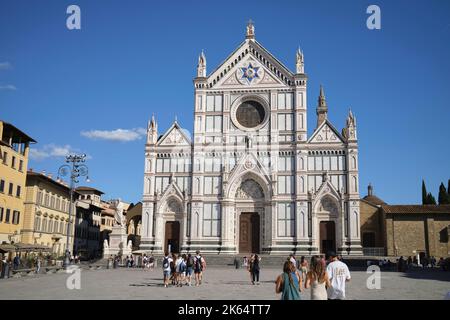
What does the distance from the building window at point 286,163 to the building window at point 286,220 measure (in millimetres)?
3761

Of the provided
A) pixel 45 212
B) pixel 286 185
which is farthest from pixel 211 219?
pixel 45 212

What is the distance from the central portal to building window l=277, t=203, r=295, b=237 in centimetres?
263

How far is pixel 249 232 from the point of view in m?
49.5

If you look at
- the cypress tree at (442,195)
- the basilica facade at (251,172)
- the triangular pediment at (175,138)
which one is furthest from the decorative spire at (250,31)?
the cypress tree at (442,195)

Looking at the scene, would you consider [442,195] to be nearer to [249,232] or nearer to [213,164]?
[249,232]

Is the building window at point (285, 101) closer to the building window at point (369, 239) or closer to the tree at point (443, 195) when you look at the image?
the building window at point (369, 239)

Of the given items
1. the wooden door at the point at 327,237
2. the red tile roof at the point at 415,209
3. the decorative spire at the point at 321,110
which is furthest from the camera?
the decorative spire at the point at 321,110

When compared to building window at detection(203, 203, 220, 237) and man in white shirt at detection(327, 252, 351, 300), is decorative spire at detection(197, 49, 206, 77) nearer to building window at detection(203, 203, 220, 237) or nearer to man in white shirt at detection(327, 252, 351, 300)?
building window at detection(203, 203, 220, 237)

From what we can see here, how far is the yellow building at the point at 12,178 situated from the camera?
137 ft

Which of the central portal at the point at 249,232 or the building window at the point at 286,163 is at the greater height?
the building window at the point at 286,163

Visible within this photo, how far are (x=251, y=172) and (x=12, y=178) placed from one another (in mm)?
23356

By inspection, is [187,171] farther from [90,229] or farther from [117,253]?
[90,229]

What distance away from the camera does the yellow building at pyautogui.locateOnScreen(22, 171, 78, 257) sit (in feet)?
155

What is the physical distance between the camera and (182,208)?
5009 cm
